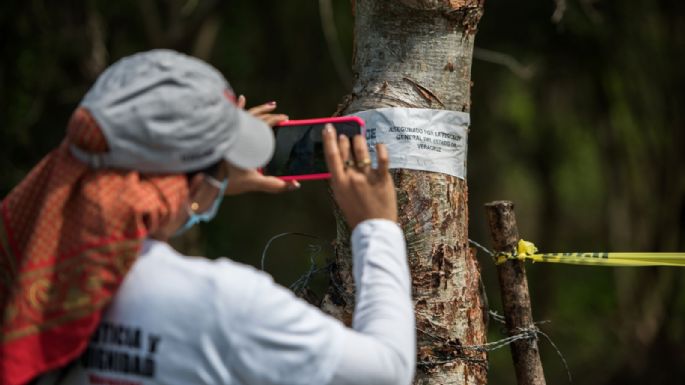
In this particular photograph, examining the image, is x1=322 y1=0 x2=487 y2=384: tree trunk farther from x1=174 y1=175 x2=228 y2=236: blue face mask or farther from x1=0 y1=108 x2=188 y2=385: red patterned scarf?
x1=0 y1=108 x2=188 y2=385: red patterned scarf

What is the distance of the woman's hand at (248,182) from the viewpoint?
1.98 m

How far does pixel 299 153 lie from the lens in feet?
7.68

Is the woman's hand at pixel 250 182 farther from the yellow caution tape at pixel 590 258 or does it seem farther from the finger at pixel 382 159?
the yellow caution tape at pixel 590 258

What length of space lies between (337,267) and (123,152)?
1.27 meters

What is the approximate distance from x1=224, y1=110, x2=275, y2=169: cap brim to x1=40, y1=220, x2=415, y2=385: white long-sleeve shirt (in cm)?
24

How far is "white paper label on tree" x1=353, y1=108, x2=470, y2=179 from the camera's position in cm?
273

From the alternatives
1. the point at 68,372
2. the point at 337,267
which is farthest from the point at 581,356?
the point at 68,372

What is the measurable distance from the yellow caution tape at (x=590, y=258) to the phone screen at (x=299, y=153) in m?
0.89

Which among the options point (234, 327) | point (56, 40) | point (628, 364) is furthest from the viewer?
point (628, 364)

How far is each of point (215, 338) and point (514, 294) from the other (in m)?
1.48

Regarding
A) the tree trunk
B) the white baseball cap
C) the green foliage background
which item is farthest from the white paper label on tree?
the green foliage background

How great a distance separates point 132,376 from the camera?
175 centimetres

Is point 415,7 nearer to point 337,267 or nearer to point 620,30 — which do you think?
point 337,267

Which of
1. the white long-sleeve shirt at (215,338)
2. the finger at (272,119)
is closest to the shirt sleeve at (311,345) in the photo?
Result: the white long-sleeve shirt at (215,338)
